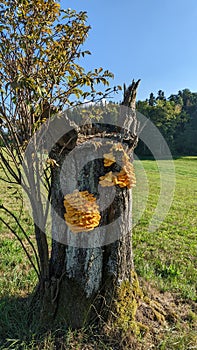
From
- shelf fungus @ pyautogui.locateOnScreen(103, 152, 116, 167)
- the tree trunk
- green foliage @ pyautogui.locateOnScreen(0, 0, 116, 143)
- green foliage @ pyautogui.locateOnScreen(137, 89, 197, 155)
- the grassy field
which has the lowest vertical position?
the grassy field

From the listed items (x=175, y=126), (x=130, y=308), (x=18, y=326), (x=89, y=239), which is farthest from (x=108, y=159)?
(x=175, y=126)

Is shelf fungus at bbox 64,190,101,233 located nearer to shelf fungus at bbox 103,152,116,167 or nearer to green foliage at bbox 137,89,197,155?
shelf fungus at bbox 103,152,116,167

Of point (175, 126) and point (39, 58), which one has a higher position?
point (175, 126)

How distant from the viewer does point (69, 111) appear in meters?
1.73

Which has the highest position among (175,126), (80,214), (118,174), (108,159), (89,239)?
(175,126)

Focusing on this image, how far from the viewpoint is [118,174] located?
5.82 ft

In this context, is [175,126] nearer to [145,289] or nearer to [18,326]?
[145,289]

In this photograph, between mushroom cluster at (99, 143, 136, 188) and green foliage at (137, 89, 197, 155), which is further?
green foliage at (137, 89, 197, 155)

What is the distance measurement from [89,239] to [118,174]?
1.76 feet

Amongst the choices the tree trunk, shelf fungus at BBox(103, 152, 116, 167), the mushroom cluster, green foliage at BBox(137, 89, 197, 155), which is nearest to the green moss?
the tree trunk

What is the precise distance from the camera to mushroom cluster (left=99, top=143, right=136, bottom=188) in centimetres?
175

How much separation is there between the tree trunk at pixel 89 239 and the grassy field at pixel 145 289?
0.52 feet

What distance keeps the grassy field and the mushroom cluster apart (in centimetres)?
67

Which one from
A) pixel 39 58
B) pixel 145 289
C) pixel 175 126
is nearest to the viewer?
pixel 39 58
